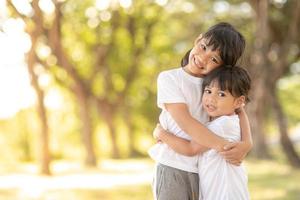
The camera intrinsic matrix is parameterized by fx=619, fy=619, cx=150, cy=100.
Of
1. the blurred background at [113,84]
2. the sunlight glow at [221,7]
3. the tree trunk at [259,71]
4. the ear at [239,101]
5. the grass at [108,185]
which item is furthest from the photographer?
the sunlight glow at [221,7]

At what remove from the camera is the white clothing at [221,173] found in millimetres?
2818

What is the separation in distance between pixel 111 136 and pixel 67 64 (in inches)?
348

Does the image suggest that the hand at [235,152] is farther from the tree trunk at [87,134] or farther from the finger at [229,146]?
the tree trunk at [87,134]

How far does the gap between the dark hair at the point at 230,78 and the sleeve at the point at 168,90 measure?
13 cm

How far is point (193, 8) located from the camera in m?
19.3

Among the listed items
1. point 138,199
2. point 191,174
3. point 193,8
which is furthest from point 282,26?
point 191,174

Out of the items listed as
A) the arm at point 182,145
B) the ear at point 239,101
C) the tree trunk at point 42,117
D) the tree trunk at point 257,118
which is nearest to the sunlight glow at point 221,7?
the tree trunk at point 257,118

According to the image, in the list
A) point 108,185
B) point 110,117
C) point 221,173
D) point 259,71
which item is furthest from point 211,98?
point 110,117

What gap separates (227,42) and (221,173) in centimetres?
60

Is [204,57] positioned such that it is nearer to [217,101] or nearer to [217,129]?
[217,101]

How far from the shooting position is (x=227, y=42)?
9.21 ft

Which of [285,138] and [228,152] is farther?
[285,138]

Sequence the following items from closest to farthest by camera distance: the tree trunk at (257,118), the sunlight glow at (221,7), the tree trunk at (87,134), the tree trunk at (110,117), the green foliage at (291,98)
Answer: the tree trunk at (257,118) → the sunlight glow at (221,7) → the tree trunk at (87,134) → the tree trunk at (110,117) → the green foliage at (291,98)

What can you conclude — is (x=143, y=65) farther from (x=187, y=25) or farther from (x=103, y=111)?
(x=187, y=25)
